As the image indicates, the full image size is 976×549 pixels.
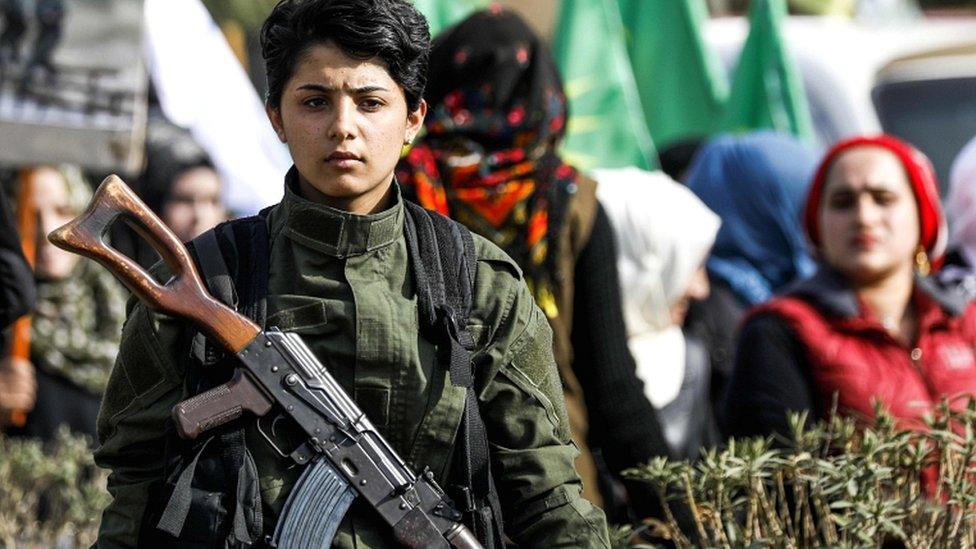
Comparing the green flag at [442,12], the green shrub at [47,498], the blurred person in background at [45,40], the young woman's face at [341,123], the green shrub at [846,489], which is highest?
the blurred person in background at [45,40]

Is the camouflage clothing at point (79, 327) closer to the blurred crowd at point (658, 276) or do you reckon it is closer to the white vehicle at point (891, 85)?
the blurred crowd at point (658, 276)

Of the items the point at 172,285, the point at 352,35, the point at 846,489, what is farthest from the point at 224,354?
the point at 846,489

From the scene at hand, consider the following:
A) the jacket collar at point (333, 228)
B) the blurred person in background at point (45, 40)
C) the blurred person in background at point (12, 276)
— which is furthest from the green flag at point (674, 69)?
the jacket collar at point (333, 228)

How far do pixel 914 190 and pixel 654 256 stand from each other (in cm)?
74

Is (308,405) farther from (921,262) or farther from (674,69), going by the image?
(674,69)

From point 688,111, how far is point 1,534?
5.08 meters

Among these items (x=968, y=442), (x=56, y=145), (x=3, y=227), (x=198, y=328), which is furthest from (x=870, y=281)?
(x=56, y=145)

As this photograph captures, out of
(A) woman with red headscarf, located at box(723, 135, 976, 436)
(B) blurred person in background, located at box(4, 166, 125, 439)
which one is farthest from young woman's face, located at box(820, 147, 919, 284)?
(B) blurred person in background, located at box(4, 166, 125, 439)

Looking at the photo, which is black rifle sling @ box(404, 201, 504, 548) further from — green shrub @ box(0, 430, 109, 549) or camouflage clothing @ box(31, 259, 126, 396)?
camouflage clothing @ box(31, 259, 126, 396)

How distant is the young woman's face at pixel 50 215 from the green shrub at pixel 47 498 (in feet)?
4.58

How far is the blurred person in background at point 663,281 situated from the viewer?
550cm

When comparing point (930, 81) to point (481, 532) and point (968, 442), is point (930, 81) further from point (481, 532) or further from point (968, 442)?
point (481, 532)

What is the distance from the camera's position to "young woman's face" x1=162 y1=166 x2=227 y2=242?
289 inches

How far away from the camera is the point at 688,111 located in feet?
30.6
